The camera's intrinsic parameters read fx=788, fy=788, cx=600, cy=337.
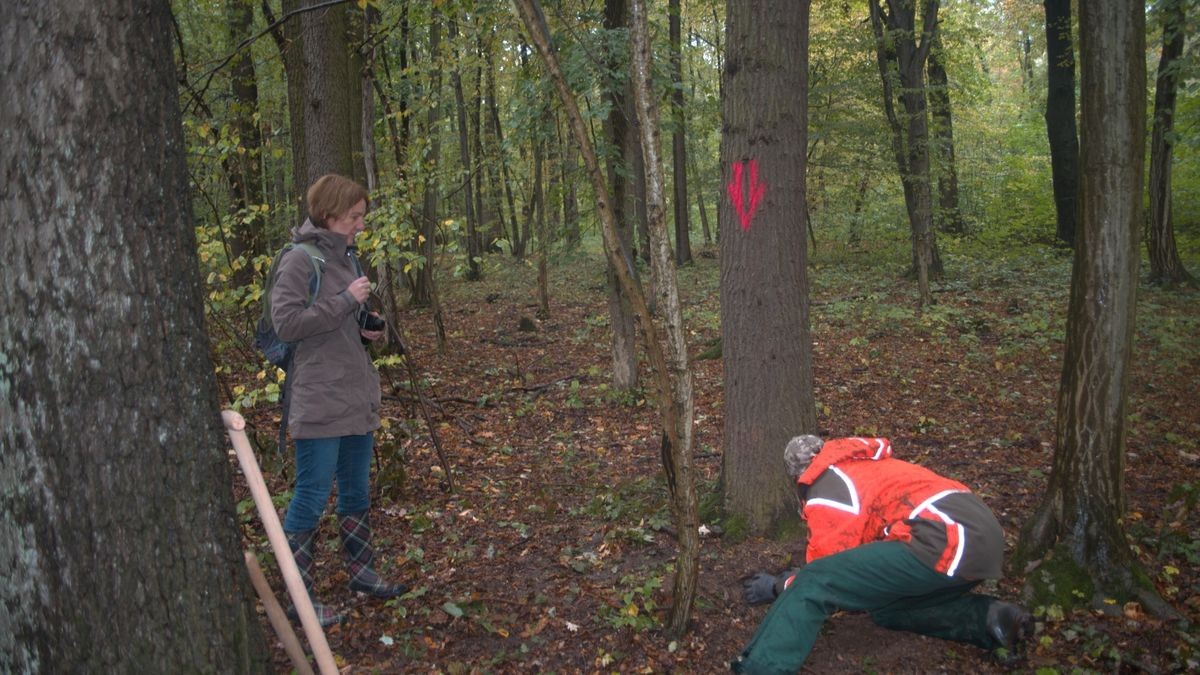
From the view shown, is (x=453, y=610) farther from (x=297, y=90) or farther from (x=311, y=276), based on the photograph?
(x=297, y=90)

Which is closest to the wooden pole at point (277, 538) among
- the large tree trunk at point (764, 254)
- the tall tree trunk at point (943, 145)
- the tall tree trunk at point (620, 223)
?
the large tree trunk at point (764, 254)

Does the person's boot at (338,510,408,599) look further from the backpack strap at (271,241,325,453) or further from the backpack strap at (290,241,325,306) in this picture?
the backpack strap at (290,241,325,306)

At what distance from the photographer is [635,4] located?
10.7ft

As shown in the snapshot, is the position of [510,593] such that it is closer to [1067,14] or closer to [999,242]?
[1067,14]

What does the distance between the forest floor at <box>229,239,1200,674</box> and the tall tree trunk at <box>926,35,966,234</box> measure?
385 cm

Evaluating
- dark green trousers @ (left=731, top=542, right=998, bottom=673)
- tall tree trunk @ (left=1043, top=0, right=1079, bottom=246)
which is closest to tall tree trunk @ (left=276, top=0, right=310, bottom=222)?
dark green trousers @ (left=731, top=542, right=998, bottom=673)

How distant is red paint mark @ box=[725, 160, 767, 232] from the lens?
436cm

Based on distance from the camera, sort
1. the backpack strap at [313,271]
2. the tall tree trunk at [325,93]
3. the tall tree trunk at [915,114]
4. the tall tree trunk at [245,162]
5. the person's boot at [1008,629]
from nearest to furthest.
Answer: the person's boot at [1008,629]
the backpack strap at [313,271]
the tall tree trunk at [245,162]
the tall tree trunk at [325,93]
the tall tree trunk at [915,114]

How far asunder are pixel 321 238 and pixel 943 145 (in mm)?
13954

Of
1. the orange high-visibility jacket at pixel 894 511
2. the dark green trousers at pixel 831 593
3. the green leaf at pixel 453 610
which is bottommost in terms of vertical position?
the green leaf at pixel 453 610

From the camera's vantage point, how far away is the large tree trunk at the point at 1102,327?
3781 millimetres

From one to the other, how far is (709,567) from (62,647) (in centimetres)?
300

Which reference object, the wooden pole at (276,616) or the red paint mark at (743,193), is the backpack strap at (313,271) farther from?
the red paint mark at (743,193)

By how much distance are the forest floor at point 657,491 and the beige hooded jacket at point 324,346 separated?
2.31ft
